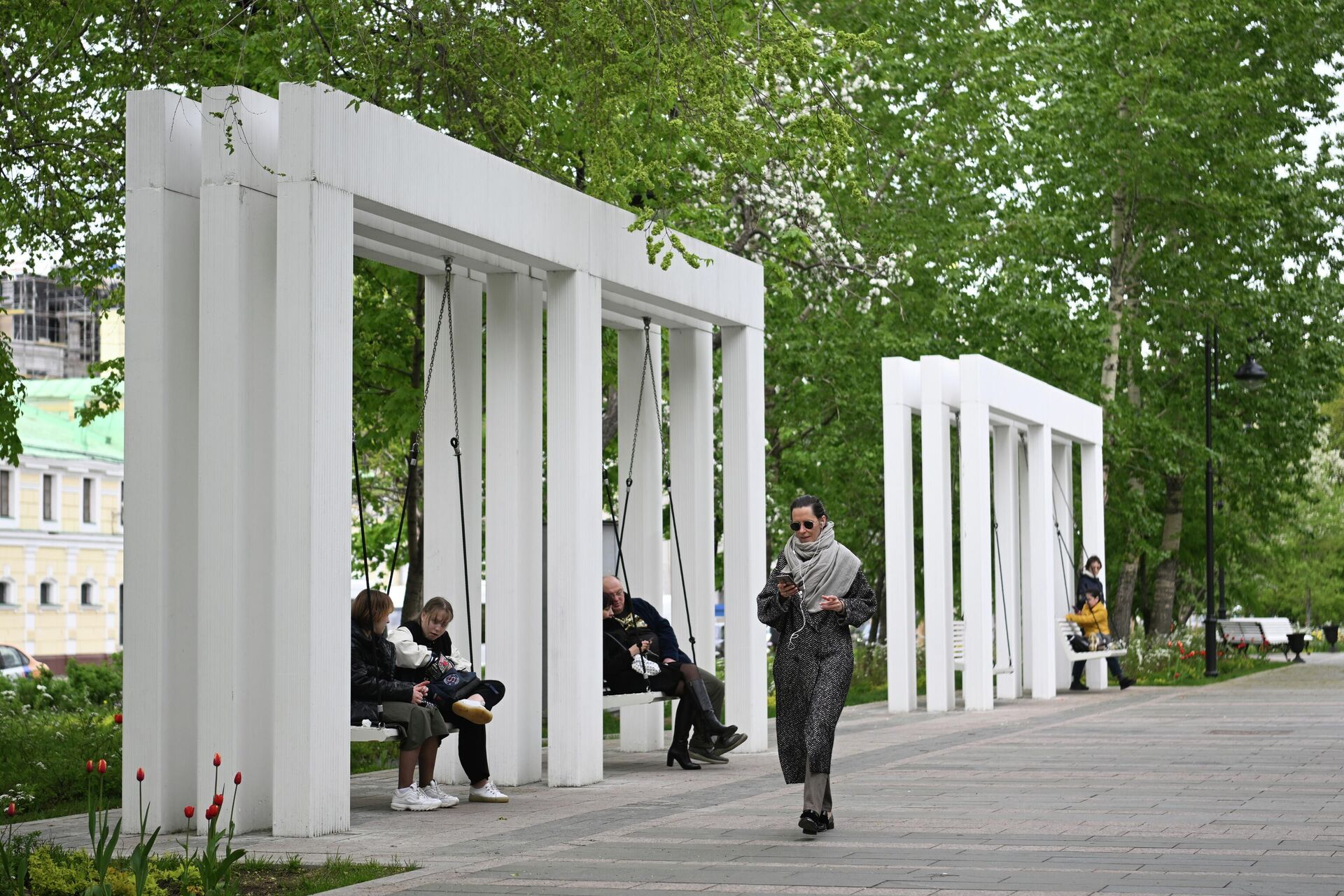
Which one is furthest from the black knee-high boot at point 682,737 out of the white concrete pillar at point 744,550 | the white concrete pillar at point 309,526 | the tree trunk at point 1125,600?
the tree trunk at point 1125,600

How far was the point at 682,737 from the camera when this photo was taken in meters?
14.3

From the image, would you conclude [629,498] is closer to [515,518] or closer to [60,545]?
[515,518]

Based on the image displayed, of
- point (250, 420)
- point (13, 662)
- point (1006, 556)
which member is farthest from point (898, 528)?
point (13, 662)

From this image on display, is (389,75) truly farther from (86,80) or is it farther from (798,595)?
(86,80)

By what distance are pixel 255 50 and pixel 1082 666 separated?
15.4 m

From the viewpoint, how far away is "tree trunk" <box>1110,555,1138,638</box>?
34781 millimetres

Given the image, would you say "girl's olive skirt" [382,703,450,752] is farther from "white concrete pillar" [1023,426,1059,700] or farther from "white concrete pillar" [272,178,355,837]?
"white concrete pillar" [1023,426,1059,700]

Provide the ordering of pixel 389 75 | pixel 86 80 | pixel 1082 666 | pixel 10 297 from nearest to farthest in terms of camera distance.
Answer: pixel 389 75 → pixel 86 80 → pixel 1082 666 → pixel 10 297

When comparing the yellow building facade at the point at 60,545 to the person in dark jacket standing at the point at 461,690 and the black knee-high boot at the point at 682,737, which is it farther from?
the person in dark jacket standing at the point at 461,690

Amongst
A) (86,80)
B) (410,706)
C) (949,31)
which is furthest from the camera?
(949,31)

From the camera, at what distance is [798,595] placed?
1007 centimetres

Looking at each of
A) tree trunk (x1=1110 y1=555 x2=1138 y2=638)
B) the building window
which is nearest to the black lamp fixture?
tree trunk (x1=1110 y1=555 x2=1138 y2=638)

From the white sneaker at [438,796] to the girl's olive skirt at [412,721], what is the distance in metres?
0.32

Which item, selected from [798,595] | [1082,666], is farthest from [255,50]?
[1082,666]
